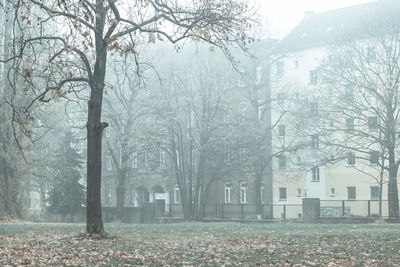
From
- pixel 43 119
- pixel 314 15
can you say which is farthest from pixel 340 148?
pixel 314 15

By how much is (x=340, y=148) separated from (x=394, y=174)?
4.06 meters

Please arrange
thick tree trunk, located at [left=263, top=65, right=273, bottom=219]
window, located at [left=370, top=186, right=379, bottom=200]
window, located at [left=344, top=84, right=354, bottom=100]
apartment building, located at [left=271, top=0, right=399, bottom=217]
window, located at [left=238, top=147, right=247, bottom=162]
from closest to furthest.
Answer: window, located at [left=344, top=84, right=354, bottom=100]
apartment building, located at [left=271, top=0, right=399, bottom=217]
window, located at [left=238, top=147, right=247, bottom=162]
thick tree trunk, located at [left=263, top=65, right=273, bottom=219]
window, located at [left=370, top=186, right=379, bottom=200]

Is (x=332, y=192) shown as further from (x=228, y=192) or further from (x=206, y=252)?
(x=206, y=252)

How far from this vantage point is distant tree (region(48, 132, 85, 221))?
5150 centimetres

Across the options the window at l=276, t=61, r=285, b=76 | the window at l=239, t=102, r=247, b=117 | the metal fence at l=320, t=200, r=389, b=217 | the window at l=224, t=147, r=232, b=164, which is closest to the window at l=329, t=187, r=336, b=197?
the metal fence at l=320, t=200, r=389, b=217

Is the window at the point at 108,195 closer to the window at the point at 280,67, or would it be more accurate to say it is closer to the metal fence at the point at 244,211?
the metal fence at the point at 244,211

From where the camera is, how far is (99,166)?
65.0 feet

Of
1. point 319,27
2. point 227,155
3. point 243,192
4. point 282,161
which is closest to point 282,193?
point 243,192

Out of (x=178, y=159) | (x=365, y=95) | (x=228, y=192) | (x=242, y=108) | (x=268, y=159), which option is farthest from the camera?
(x=228, y=192)

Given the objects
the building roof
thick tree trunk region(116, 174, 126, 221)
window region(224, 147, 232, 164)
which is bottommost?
thick tree trunk region(116, 174, 126, 221)

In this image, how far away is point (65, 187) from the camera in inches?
2039

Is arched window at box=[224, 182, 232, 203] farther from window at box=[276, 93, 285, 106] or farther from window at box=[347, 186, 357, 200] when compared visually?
window at box=[276, 93, 285, 106]

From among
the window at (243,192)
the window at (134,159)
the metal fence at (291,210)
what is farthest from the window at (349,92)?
the window at (243,192)

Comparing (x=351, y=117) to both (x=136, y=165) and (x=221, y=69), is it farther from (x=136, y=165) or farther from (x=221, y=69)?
(x=136, y=165)
